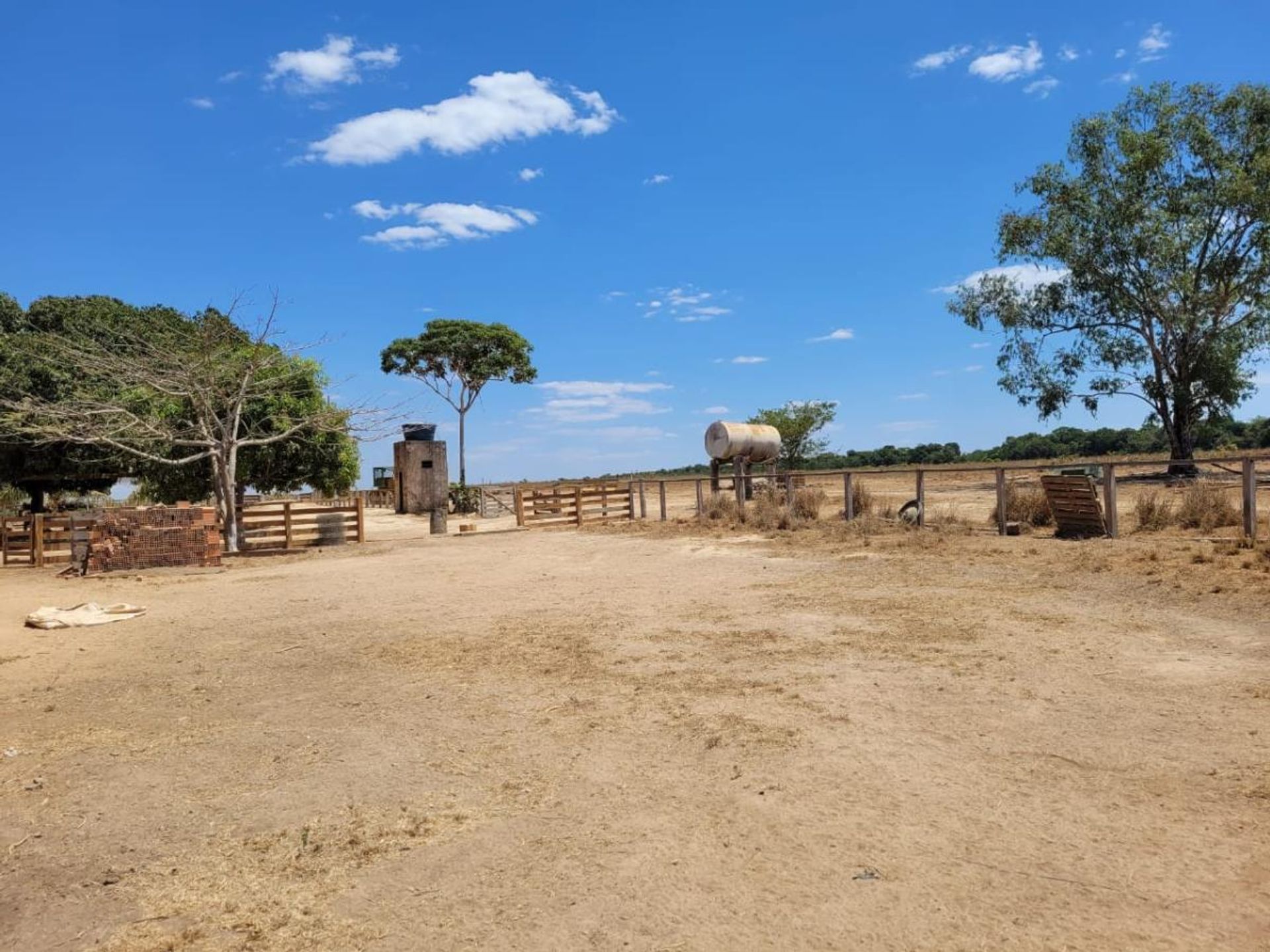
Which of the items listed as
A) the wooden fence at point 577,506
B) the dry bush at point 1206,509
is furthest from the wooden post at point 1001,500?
the wooden fence at point 577,506

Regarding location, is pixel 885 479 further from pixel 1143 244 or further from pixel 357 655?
pixel 357 655

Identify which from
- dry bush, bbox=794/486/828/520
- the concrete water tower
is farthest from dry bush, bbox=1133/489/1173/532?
the concrete water tower

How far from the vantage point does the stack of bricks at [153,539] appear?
682 inches

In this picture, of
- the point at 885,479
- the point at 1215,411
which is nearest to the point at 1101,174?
the point at 1215,411

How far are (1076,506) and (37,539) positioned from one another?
21667 millimetres

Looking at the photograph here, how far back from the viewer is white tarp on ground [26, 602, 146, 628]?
1078 cm

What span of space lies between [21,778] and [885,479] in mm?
42653

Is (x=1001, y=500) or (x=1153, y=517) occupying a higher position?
(x=1001, y=500)

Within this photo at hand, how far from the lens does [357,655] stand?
840 cm

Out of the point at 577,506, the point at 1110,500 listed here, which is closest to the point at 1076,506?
the point at 1110,500

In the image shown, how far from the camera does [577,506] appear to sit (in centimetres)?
2684

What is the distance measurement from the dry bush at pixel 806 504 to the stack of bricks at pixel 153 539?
13.2 metres

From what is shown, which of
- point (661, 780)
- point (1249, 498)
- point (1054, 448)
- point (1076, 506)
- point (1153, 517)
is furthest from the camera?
point (1054, 448)

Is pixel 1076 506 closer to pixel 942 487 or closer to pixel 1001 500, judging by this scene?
pixel 1001 500
